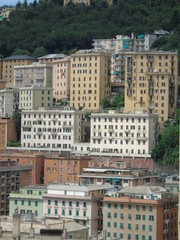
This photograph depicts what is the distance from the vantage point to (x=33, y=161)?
399 feet

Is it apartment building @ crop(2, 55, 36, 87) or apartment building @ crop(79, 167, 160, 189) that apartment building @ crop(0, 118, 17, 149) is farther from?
apartment building @ crop(2, 55, 36, 87)

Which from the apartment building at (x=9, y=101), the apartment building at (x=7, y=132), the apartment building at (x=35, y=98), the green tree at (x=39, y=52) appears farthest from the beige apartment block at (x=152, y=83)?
the green tree at (x=39, y=52)

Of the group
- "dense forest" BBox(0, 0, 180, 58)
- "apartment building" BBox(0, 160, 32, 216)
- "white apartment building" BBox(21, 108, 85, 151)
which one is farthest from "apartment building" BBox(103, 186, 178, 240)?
"dense forest" BBox(0, 0, 180, 58)

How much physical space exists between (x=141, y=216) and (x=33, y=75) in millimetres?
64103

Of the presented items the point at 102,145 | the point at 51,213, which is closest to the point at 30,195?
the point at 51,213

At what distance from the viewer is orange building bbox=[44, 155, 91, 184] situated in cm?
11819

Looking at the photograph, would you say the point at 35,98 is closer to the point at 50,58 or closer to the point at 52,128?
the point at 52,128

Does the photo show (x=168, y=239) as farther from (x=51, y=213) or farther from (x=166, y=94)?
(x=166, y=94)

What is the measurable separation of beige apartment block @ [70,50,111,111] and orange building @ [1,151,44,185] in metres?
18.8

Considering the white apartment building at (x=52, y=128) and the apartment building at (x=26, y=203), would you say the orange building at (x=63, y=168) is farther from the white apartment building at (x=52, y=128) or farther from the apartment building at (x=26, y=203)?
the apartment building at (x=26, y=203)

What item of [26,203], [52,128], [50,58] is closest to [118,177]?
[26,203]

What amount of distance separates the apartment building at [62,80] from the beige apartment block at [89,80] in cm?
390

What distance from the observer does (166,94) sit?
132m

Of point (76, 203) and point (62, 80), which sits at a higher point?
point (62, 80)
